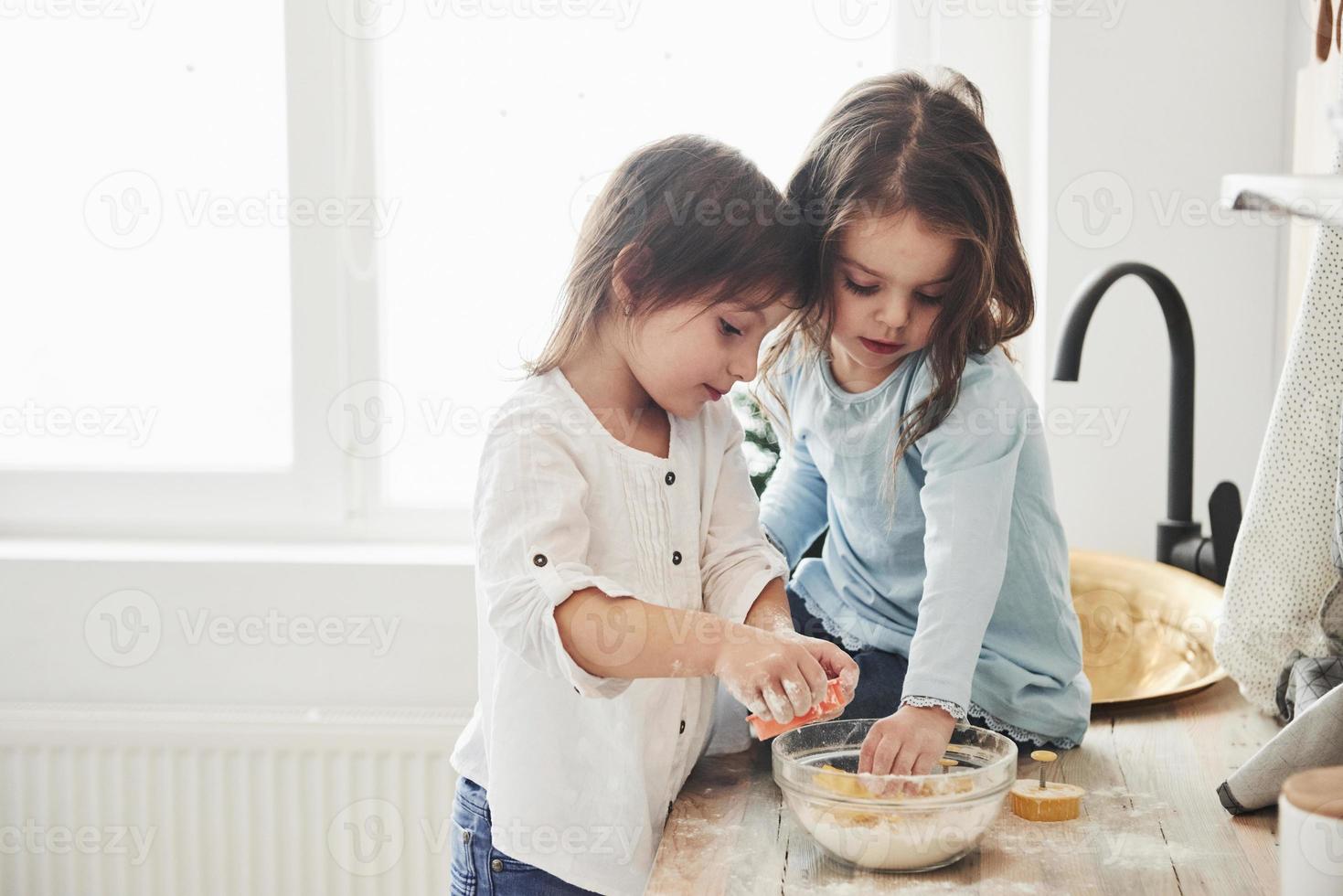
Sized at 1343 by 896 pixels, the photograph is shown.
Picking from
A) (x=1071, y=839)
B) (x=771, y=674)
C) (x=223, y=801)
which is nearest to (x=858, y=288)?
(x=771, y=674)

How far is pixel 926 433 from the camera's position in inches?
43.1

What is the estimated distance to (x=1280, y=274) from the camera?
63.4 inches

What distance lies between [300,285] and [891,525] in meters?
1.17

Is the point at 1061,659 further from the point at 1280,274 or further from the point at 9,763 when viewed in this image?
the point at 9,763

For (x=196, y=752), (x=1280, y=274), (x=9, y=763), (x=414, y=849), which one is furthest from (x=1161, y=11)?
(x=9, y=763)

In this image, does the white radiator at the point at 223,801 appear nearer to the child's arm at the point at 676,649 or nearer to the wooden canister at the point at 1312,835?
the child's arm at the point at 676,649

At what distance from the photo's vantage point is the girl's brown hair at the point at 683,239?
0.98 meters

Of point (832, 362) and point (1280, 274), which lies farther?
point (1280, 274)

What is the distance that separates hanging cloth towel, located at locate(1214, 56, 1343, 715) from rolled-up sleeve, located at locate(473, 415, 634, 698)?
642 millimetres

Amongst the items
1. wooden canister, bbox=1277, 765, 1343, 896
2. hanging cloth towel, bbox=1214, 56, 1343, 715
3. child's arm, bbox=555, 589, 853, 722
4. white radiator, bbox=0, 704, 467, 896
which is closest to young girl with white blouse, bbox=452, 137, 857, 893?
child's arm, bbox=555, 589, 853, 722

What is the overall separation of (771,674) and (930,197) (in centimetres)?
43

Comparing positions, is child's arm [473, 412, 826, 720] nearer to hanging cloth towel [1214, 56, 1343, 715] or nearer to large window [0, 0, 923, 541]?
→ hanging cloth towel [1214, 56, 1343, 715]

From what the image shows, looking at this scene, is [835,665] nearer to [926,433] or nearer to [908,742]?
[908,742]

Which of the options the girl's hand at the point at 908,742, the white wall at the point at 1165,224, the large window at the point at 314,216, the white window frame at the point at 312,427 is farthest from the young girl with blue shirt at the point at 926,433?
the white window frame at the point at 312,427
